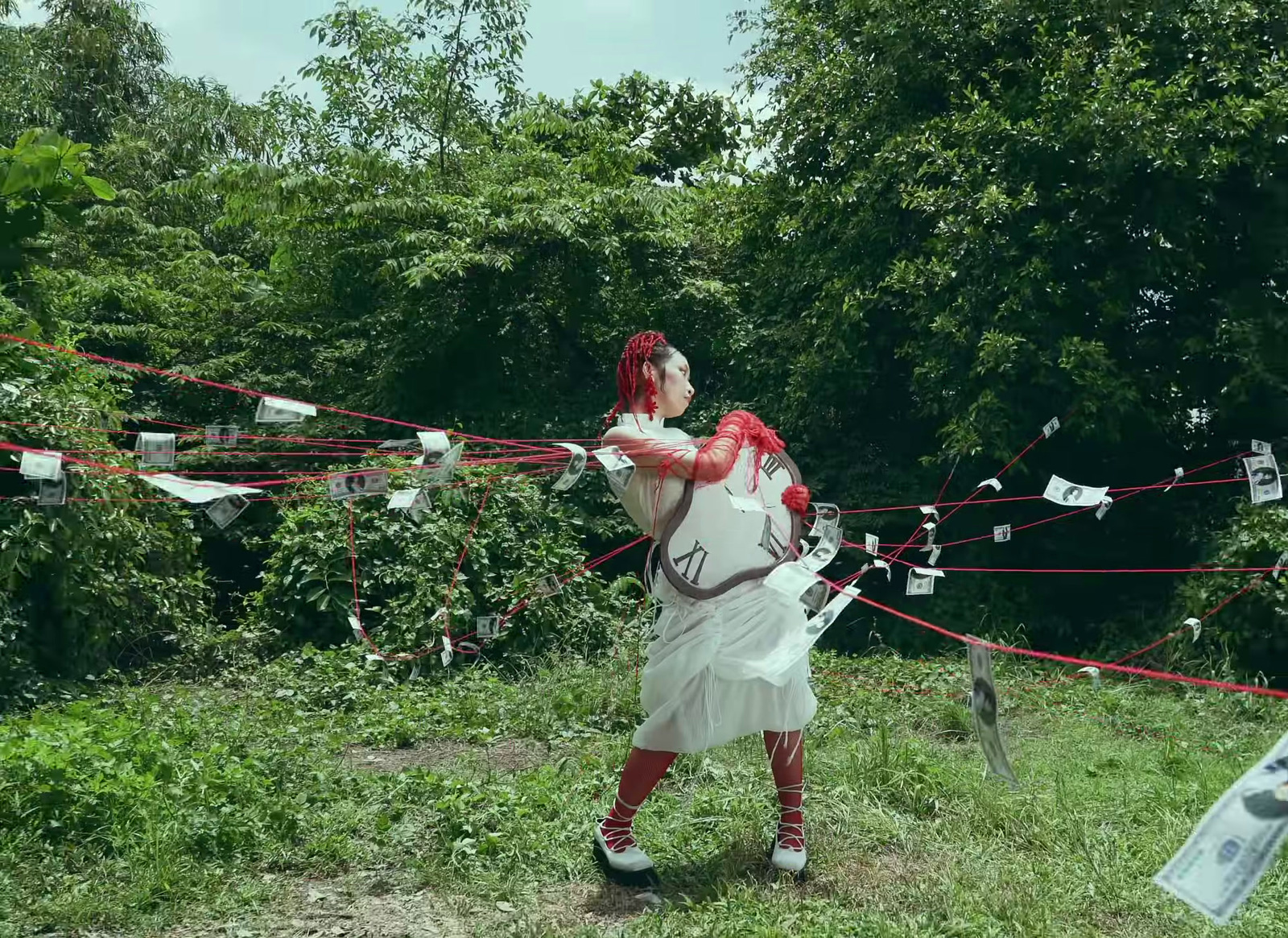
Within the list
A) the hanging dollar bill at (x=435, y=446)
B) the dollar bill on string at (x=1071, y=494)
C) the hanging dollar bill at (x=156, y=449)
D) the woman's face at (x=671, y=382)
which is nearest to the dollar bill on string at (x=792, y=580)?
the woman's face at (x=671, y=382)

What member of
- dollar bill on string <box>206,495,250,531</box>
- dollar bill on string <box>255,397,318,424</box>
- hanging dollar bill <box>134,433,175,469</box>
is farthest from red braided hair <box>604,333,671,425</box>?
hanging dollar bill <box>134,433,175,469</box>

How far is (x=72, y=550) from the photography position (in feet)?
23.8

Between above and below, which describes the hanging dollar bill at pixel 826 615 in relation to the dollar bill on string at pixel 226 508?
below

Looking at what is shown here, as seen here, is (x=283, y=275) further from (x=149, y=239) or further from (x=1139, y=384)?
(x=1139, y=384)

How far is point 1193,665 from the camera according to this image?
24.5 feet

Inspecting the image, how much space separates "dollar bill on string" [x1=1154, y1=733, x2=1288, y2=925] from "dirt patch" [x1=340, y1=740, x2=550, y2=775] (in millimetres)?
3620

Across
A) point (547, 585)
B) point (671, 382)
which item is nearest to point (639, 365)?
point (671, 382)

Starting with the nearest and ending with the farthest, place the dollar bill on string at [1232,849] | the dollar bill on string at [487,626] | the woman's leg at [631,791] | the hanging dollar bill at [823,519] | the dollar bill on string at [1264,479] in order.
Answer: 1. the dollar bill on string at [1232,849]
2. the woman's leg at [631,791]
3. the hanging dollar bill at [823,519]
4. the dollar bill on string at [1264,479]
5. the dollar bill on string at [487,626]

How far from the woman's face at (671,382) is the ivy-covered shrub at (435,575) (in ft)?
12.9

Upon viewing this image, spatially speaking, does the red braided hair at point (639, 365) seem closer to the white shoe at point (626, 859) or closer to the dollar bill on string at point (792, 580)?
the dollar bill on string at point (792, 580)

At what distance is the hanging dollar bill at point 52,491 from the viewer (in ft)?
12.3

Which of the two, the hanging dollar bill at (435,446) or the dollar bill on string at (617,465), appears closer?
the dollar bill on string at (617,465)

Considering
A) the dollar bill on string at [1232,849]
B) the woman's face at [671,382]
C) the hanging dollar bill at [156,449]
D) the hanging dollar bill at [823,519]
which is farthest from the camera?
the hanging dollar bill at [823,519]

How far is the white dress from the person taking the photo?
12.2 ft
